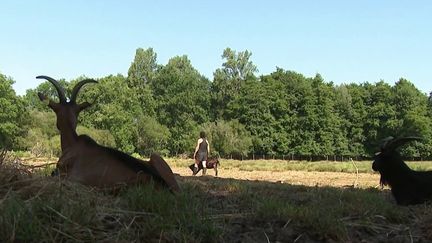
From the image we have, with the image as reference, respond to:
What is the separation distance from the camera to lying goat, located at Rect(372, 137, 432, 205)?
8.55 meters

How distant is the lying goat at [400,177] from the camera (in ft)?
28.1

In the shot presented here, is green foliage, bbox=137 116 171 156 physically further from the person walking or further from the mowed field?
the person walking

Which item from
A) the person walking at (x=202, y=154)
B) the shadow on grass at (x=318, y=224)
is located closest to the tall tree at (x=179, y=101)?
the person walking at (x=202, y=154)

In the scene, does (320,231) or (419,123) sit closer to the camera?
(320,231)

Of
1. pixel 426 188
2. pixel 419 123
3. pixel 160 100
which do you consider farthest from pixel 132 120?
pixel 426 188

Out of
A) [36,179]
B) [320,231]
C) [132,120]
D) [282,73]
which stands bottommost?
[320,231]

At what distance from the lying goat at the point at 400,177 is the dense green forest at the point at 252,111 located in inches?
2644

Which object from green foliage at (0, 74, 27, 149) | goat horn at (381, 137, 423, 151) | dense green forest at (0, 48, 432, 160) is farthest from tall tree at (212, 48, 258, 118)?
goat horn at (381, 137, 423, 151)

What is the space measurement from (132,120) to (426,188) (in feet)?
242

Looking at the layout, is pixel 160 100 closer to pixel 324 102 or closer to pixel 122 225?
pixel 324 102

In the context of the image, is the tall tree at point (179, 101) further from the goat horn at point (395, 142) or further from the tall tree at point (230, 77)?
the goat horn at point (395, 142)

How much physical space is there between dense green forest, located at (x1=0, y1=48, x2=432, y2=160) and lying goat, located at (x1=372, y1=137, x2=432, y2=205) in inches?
2644

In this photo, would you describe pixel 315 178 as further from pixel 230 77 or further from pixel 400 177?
pixel 230 77

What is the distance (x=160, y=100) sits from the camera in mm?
90750
